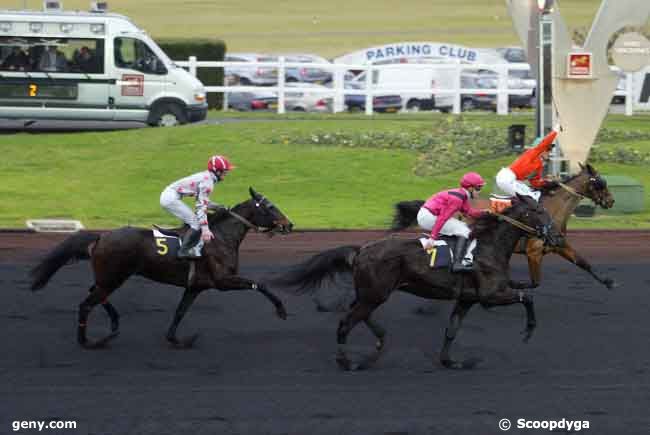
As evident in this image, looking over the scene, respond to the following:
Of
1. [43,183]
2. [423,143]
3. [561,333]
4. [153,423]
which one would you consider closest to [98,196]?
[43,183]

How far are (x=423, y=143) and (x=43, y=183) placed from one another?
7.20 metres

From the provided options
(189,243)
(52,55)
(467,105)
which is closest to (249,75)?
(467,105)

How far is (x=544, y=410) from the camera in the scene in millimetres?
8422

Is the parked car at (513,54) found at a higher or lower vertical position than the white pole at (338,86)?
higher

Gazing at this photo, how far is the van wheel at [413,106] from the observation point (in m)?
30.5

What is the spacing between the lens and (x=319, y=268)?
1028 cm

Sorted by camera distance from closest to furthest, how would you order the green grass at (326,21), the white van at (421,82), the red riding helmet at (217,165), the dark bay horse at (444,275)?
the dark bay horse at (444,275) < the red riding helmet at (217,165) < the white van at (421,82) < the green grass at (326,21)

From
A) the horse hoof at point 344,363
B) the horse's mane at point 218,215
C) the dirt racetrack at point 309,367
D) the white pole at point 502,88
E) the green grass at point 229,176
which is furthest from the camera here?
the white pole at point 502,88

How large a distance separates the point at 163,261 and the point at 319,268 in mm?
1386

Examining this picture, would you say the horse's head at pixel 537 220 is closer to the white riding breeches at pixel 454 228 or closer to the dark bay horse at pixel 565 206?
the white riding breeches at pixel 454 228

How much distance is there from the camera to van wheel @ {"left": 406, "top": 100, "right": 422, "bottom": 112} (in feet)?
100

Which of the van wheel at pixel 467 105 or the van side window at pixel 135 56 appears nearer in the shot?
the van side window at pixel 135 56

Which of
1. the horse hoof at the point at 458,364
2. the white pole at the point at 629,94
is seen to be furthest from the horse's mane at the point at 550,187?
the white pole at the point at 629,94

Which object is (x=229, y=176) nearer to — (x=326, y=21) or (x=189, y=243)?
(x=189, y=243)
